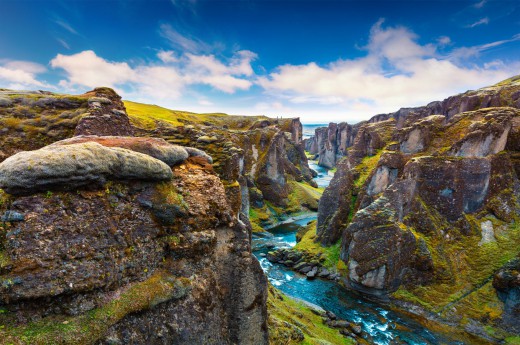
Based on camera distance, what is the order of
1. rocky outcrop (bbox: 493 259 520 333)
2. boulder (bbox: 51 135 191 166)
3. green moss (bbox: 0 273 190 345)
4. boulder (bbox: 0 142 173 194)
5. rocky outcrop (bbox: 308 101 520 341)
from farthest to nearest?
rocky outcrop (bbox: 308 101 520 341), rocky outcrop (bbox: 493 259 520 333), boulder (bbox: 51 135 191 166), boulder (bbox: 0 142 173 194), green moss (bbox: 0 273 190 345)

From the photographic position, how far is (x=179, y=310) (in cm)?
1338

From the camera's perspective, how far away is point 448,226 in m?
42.1

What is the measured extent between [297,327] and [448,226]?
30.7m

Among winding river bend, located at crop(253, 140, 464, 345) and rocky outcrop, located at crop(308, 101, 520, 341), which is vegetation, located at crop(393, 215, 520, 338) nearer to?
rocky outcrop, located at crop(308, 101, 520, 341)

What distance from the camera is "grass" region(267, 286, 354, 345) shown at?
22094 mm

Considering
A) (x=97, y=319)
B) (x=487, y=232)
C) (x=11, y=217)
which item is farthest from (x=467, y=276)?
(x=11, y=217)

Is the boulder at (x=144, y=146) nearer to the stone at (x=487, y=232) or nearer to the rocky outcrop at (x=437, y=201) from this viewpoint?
the rocky outcrop at (x=437, y=201)

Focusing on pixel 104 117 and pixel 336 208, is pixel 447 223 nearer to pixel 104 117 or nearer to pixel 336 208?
pixel 336 208

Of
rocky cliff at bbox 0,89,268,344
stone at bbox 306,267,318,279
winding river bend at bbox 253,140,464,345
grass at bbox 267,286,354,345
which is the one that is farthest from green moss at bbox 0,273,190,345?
stone at bbox 306,267,318,279

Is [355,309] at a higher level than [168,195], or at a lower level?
lower

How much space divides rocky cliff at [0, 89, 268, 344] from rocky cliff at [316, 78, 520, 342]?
28605 mm

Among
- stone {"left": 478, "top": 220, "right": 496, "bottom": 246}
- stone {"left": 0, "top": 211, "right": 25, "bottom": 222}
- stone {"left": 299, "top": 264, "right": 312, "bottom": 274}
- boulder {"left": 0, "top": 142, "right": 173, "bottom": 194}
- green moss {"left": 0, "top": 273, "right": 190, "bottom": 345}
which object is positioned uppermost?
boulder {"left": 0, "top": 142, "right": 173, "bottom": 194}

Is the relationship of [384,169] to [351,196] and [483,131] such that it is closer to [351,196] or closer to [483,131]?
[351,196]

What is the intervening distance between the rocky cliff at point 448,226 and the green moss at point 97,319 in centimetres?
3432
